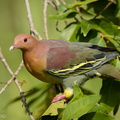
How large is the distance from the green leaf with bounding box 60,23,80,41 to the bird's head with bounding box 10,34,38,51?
0.32m

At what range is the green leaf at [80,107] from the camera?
3285mm

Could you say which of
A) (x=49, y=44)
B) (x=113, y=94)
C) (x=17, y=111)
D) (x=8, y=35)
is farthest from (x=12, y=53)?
(x=113, y=94)

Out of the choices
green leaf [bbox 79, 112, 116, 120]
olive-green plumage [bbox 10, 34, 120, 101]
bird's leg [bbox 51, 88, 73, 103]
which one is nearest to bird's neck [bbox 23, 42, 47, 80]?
olive-green plumage [bbox 10, 34, 120, 101]

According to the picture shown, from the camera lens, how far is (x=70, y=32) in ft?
14.0

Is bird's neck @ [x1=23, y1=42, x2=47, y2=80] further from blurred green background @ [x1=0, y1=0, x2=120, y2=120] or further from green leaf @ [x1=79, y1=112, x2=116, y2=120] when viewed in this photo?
blurred green background @ [x1=0, y1=0, x2=120, y2=120]

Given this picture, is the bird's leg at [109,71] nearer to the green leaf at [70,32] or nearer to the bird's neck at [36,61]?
the green leaf at [70,32]

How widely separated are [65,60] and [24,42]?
427 mm

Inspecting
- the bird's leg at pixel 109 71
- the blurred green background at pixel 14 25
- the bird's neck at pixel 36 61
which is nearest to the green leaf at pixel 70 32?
the bird's neck at pixel 36 61

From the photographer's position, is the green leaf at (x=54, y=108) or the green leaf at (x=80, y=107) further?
the green leaf at (x=54, y=108)

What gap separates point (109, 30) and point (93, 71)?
425mm

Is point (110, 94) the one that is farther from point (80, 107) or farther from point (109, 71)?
point (80, 107)

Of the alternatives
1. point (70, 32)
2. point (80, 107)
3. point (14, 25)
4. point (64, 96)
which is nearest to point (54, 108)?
point (64, 96)

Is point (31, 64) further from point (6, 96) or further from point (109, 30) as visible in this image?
point (6, 96)

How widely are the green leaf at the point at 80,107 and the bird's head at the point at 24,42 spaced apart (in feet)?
3.08
